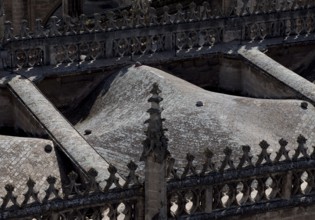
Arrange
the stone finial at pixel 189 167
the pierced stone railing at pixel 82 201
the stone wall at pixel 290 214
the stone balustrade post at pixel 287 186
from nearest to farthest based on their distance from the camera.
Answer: the pierced stone railing at pixel 82 201, the stone finial at pixel 189 167, the stone wall at pixel 290 214, the stone balustrade post at pixel 287 186

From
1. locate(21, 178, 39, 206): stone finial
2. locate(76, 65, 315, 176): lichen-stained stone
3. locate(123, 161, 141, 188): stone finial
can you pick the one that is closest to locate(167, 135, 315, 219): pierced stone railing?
locate(123, 161, 141, 188): stone finial

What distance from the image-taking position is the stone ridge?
23.1 metres

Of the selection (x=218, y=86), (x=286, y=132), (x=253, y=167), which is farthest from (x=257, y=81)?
(x=253, y=167)

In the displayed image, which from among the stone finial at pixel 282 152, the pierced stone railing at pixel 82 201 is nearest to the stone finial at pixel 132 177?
the pierced stone railing at pixel 82 201

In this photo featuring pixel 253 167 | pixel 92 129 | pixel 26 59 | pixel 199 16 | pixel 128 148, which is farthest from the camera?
pixel 199 16

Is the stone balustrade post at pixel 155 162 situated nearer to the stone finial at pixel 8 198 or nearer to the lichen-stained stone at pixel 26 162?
the stone finial at pixel 8 198

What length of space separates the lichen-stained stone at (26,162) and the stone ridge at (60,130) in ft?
1.21

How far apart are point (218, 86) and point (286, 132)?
16.7ft

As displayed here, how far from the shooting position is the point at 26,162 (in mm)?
23891

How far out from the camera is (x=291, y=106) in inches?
1067

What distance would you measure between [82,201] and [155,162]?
149 centimetres

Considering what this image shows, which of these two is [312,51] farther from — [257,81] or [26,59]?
[26,59]

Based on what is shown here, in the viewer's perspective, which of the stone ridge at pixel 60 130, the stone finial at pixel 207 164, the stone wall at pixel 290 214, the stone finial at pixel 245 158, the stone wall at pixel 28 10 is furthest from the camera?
the stone wall at pixel 28 10

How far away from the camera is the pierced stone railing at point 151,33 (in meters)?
28.7
